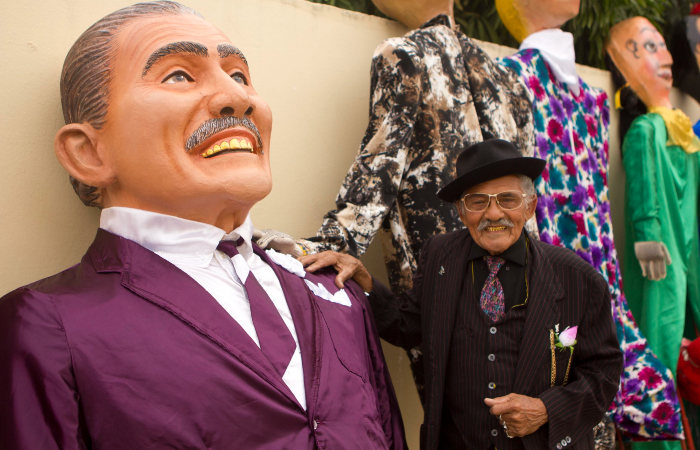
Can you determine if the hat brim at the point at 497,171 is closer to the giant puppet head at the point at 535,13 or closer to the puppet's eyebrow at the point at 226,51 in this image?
the puppet's eyebrow at the point at 226,51

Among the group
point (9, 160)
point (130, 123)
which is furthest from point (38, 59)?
point (130, 123)

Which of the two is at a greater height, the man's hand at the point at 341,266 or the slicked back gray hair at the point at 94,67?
the slicked back gray hair at the point at 94,67

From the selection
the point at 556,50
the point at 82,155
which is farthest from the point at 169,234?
the point at 556,50

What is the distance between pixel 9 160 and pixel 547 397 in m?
1.68

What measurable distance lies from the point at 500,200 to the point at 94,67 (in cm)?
120

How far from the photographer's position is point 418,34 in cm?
229

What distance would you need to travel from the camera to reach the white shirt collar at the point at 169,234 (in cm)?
135

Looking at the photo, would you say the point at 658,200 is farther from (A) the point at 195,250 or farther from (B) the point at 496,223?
(A) the point at 195,250

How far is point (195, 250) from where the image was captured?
4.51ft

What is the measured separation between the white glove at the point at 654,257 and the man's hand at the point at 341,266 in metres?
2.00

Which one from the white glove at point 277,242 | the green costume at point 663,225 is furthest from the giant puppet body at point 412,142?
the green costume at point 663,225

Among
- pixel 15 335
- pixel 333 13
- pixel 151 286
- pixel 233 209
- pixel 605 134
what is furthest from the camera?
pixel 605 134

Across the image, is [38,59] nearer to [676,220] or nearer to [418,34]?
[418,34]

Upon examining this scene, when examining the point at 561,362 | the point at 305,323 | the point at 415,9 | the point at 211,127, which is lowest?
the point at 561,362
